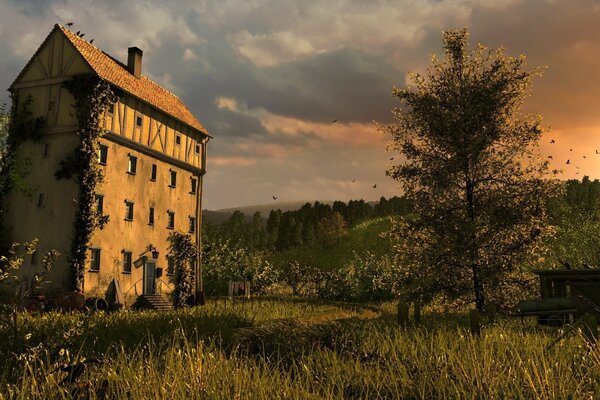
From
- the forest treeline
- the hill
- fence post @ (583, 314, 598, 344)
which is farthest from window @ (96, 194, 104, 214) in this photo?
the forest treeline

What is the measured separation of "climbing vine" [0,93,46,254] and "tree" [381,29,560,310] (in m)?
19.6

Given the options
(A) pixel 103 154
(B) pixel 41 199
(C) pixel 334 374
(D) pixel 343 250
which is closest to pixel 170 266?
(A) pixel 103 154

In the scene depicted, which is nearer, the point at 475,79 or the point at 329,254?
the point at 475,79

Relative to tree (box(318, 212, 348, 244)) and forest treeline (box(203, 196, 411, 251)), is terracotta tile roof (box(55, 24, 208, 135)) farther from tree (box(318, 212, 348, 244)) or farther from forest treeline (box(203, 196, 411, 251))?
forest treeline (box(203, 196, 411, 251))

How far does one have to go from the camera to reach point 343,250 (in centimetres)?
6906

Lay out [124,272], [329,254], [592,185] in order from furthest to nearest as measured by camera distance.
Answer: [592,185] → [329,254] → [124,272]

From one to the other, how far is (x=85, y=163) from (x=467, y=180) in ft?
60.6

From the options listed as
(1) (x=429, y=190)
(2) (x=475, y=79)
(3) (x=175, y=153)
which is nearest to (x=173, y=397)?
(1) (x=429, y=190)

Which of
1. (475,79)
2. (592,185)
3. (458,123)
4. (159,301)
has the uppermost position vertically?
(592,185)

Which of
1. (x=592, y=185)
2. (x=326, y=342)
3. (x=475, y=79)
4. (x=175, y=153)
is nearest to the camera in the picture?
(x=326, y=342)

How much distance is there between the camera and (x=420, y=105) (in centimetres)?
1841

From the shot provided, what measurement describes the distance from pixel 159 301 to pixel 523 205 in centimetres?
2076

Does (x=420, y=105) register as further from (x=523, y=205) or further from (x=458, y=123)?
(x=523, y=205)

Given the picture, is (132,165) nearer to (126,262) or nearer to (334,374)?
(126,262)
